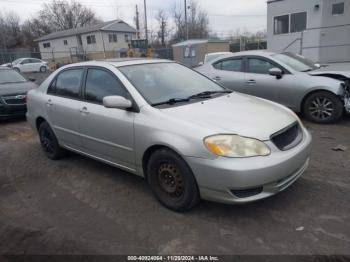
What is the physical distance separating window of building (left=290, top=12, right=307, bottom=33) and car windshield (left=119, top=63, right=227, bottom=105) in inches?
661

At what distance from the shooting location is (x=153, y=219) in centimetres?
338

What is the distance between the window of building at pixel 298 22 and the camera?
18.9 metres

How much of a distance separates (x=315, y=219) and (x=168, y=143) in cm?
161

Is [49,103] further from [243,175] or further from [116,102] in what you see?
[243,175]

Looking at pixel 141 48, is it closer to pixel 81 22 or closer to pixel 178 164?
pixel 178 164

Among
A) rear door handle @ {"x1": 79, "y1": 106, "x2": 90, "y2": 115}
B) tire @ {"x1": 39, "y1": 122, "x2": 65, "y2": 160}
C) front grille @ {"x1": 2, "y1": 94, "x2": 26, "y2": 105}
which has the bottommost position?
tire @ {"x1": 39, "y1": 122, "x2": 65, "y2": 160}

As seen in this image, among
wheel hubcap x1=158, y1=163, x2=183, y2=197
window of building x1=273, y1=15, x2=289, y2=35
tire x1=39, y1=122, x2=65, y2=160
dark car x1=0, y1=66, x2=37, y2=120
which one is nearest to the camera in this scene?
wheel hubcap x1=158, y1=163, x2=183, y2=197

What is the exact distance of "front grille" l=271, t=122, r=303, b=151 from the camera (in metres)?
3.24

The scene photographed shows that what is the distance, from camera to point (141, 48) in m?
27.7

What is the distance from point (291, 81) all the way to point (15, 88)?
23.3ft

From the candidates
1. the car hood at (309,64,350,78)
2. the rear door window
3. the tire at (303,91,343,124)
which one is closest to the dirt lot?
the tire at (303,91,343,124)

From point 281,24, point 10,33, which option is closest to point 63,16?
point 10,33

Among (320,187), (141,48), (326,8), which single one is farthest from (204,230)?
(141,48)

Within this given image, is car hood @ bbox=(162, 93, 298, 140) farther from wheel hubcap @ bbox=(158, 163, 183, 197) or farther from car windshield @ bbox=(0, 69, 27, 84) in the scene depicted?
car windshield @ bbox=(0, 69, 27, 84)
